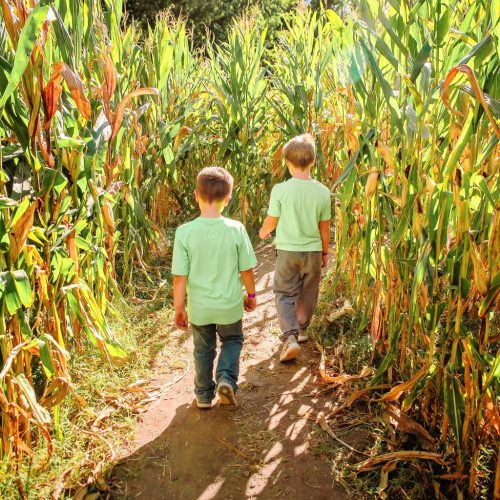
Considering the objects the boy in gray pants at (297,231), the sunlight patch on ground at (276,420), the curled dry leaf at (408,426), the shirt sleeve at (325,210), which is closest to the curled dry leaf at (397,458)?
the curled dry leaf at (408,426)

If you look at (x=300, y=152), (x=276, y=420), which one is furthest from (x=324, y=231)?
(x=276, y=420)

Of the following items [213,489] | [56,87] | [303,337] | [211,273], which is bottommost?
[213,489]

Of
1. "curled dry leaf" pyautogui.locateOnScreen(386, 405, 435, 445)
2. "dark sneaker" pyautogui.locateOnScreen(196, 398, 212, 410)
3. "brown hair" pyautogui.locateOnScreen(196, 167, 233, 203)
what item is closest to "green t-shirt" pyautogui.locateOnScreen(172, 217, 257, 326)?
"brown hair" pyautogui.locateOnScreen(196, 167, 233, 203)

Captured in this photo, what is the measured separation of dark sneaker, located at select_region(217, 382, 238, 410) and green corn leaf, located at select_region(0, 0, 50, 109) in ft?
5.11

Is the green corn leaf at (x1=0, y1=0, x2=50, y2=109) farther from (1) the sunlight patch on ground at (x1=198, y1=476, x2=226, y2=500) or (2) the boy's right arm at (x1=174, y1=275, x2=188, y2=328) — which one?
(1) the sunlight patch on ground at (x1=198, y1=476, x2=226, y2=500)

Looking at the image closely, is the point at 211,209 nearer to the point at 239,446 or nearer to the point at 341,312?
the point at 239,446

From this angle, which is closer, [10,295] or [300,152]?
[10,295]

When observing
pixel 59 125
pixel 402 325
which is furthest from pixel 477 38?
pixel 59 125

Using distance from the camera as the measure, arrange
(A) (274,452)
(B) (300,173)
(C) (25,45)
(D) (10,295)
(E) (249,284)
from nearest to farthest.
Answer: (C) (25,45)
(D) (10,295)
(A) (274,452)
(E) (249,284)
(B) (300,173)

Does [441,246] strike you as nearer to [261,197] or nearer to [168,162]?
[168,162]

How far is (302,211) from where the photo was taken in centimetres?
295

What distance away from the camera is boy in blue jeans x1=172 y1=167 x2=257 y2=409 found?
7.61 feet

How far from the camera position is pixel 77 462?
204 cm

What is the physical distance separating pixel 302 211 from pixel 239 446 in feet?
4.51
